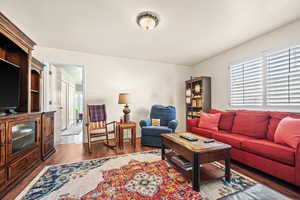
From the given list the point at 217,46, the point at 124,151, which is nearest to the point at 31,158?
the point at 124,151

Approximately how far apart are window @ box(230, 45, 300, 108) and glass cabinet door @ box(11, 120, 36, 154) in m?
4.10

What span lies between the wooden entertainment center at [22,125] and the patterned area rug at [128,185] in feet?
0.83

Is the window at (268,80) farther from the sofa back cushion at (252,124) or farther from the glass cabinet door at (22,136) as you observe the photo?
the glass cabinet door at (22,136)

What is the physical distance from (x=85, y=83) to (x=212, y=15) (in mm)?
3182

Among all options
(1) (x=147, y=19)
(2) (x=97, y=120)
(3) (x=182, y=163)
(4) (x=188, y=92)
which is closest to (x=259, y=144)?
(3) (x=182, y=163)

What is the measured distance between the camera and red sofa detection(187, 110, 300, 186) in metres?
1.54

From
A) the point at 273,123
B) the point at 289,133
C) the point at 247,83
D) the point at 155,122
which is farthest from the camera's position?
the point at 155,122

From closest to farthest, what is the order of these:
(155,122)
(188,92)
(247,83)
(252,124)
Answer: (252,124) → (247,83) → (155,122) → (188,92)

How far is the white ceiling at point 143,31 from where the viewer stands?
1.81 metres

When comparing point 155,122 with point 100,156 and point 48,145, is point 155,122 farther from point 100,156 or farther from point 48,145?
point 48,145

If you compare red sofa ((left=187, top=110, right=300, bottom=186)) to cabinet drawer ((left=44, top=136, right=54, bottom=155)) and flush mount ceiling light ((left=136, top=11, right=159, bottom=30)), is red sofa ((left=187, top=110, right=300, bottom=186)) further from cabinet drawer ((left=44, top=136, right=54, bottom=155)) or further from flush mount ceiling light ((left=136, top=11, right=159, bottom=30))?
cabinet drawer ((left=44, top=136, right=54, bottom=155))

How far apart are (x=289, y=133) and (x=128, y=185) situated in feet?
7.16

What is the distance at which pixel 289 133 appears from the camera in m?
1.75

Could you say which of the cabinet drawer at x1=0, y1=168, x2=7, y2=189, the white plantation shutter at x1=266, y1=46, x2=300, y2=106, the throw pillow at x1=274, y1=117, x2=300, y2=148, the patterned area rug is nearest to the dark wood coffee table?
the patterned area rug
